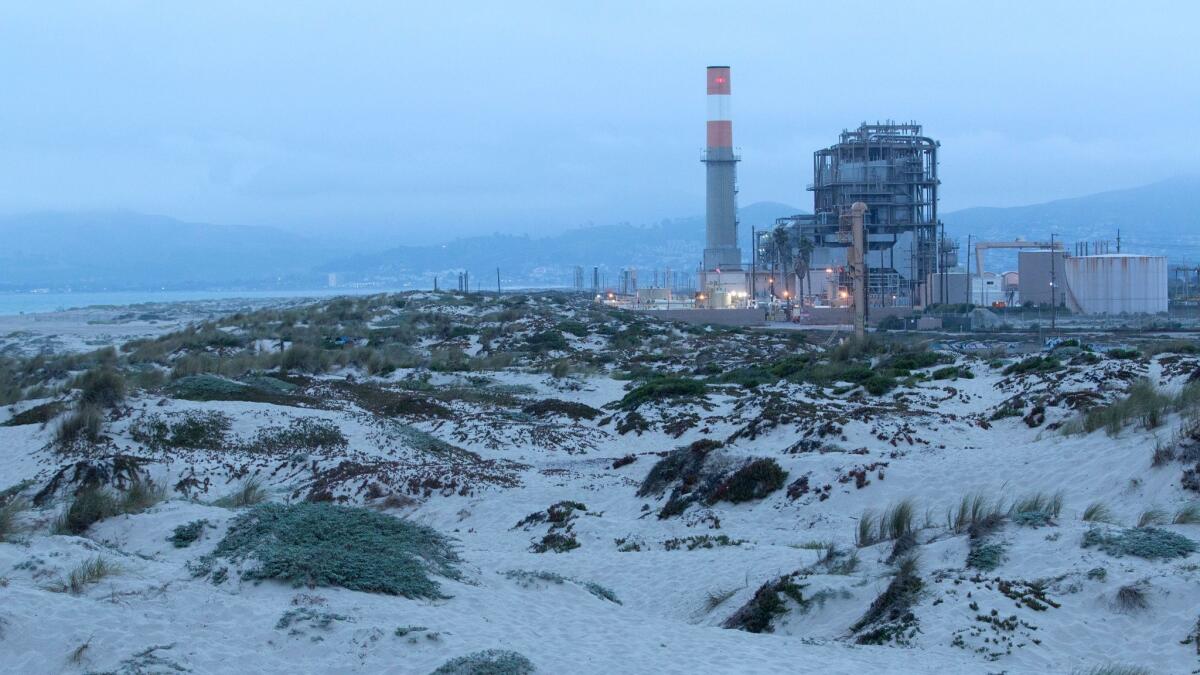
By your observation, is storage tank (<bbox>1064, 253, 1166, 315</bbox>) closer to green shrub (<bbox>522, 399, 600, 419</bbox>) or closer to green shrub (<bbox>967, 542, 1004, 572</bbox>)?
green shrub (<bbox>522, 399, 600, 419</bbox>)

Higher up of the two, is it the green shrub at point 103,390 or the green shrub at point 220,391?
the green shrub at point 103,390

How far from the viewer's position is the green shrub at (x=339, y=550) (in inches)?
360

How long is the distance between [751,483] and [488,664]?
8.43 meters

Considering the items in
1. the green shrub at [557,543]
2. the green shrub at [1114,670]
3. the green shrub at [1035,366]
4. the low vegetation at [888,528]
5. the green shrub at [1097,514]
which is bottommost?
the green shrub at [557,543]

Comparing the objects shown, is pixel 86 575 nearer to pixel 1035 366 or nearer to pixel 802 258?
pixel 1035 366

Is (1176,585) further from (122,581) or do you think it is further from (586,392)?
(586,392)

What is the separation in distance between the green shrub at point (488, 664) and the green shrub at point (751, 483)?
310 inches

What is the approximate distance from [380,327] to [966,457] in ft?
123

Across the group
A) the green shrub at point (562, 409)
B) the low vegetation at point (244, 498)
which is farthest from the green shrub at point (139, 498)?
the green shrub at point (562, 409)

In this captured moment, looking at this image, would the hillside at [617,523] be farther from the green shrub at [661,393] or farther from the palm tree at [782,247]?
the palm tree at [782,247]

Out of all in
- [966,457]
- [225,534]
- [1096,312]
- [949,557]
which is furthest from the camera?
[1096,312]

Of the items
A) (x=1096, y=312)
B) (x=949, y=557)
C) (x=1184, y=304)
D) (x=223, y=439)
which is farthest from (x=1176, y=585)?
(x=1184, y=304)

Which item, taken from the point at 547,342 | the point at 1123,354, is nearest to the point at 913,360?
the point at 1123,354

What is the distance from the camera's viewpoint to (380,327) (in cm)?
4931
